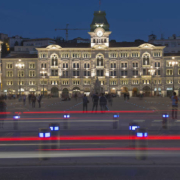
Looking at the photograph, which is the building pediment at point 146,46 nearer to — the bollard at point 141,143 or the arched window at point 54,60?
the arched window at point 54,60

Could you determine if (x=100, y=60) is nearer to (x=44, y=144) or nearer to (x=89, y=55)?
(x=89, y=55)

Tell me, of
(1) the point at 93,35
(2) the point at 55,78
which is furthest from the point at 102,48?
(2) the point at 55,78

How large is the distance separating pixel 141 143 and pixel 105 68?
282ft

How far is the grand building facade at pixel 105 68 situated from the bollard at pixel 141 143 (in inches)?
3347

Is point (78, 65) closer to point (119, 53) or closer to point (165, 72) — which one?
point (119, 53)

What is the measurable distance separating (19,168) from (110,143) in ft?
14.6

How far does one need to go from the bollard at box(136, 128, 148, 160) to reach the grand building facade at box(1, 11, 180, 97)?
85002 millimetres

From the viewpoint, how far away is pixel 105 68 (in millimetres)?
95000

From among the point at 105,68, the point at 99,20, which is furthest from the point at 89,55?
the point at 99,20

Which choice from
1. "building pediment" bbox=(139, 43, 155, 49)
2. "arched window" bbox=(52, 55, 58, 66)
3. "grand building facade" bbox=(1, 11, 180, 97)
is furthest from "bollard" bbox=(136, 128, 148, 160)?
"arched window" bbox=(52, 55, 58, 66)

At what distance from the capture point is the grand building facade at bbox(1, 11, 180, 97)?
311ft

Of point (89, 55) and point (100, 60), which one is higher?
point (89, 55)

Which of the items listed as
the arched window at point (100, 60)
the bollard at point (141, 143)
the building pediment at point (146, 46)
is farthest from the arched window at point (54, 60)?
the bollard at point (141, 143)

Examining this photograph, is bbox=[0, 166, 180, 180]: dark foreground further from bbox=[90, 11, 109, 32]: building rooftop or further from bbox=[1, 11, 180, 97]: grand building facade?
bbox=[90, 11, 109, 32]: building rooftop
